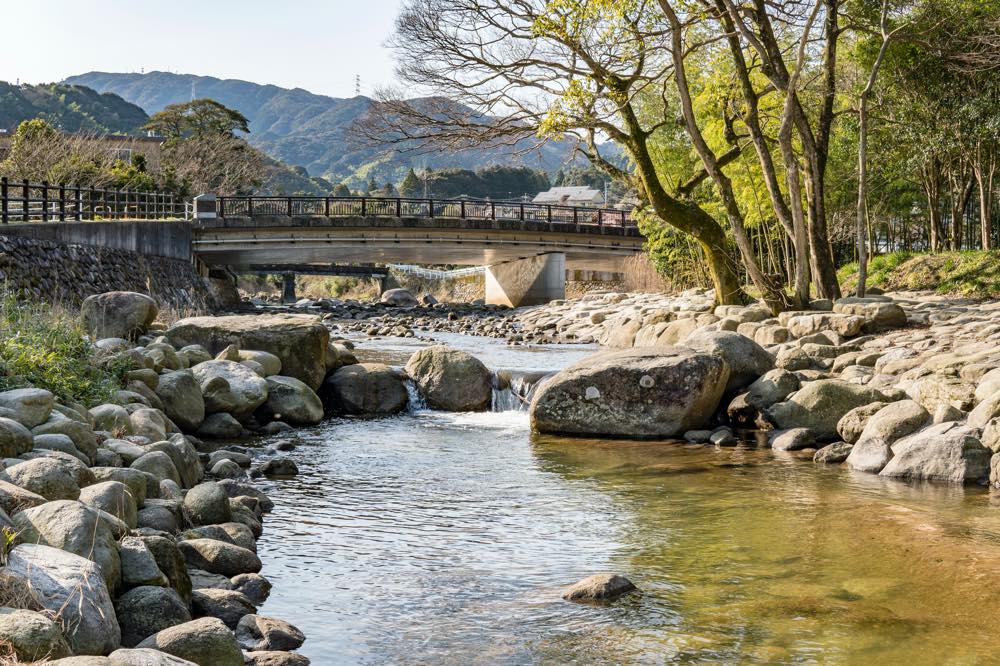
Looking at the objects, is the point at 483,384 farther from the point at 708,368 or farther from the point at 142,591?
the point at 142,591

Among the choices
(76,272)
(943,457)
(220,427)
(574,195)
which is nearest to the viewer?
(943,457)

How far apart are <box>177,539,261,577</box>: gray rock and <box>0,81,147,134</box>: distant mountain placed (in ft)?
289

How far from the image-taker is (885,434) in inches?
446

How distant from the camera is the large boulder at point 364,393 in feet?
52.0

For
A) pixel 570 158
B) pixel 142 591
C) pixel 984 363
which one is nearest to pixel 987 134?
pixel 570 158

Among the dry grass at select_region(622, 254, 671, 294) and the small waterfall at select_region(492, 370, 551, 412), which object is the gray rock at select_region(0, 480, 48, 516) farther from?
the dry grass at select_region(622, 254, 671, 294)

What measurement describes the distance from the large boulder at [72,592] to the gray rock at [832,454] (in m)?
8.45

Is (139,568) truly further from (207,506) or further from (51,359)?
(51,359)

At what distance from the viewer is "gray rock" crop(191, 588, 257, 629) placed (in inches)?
249

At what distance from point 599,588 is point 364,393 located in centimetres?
933

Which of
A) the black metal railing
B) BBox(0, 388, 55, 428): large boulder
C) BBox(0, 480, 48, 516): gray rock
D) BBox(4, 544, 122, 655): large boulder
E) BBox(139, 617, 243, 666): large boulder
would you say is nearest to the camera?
BBox(4, 544, 122, 655): large boulder

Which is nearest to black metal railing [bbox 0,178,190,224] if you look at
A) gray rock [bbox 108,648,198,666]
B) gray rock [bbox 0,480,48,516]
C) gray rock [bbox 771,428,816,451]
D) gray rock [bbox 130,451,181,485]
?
gray rock [bbox 130,451,181,485]

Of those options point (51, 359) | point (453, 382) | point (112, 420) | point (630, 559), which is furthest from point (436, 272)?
point (630, 559)

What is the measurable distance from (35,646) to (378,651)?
7.06ft
